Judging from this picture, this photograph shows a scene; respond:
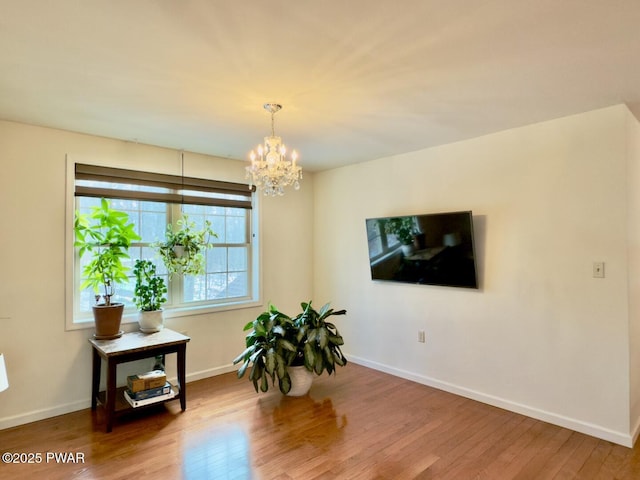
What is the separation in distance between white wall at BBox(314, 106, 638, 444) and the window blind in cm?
165

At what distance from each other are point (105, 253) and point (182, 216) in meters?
0.88

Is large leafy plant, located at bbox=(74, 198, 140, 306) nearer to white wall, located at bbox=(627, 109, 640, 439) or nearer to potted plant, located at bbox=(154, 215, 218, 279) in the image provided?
potted plant, located at bbox=(154, 215, 218, 279)

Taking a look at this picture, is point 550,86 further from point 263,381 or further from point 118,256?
point 118,256

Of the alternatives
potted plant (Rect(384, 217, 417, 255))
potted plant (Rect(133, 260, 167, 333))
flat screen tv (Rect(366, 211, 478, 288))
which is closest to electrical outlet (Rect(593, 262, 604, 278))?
flat screen tv (Rect(366, 211, 478, 288))

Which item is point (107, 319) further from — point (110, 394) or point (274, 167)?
point (274, 167)

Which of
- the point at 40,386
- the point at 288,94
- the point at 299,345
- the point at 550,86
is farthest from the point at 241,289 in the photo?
the point at 550,86

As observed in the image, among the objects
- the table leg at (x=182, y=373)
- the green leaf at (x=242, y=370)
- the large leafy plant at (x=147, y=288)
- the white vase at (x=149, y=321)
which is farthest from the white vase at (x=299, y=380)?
the large leafy plant at (x=147, y=288)

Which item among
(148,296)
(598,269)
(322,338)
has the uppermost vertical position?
(598,269)

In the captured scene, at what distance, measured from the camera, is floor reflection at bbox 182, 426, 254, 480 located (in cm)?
227

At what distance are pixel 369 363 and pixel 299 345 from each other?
1.24 m

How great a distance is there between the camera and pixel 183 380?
3.19 metres

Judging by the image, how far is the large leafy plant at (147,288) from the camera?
3.43 metres

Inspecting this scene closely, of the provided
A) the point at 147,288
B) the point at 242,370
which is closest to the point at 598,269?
the point at 242,370

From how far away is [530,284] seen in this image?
10.0ft
